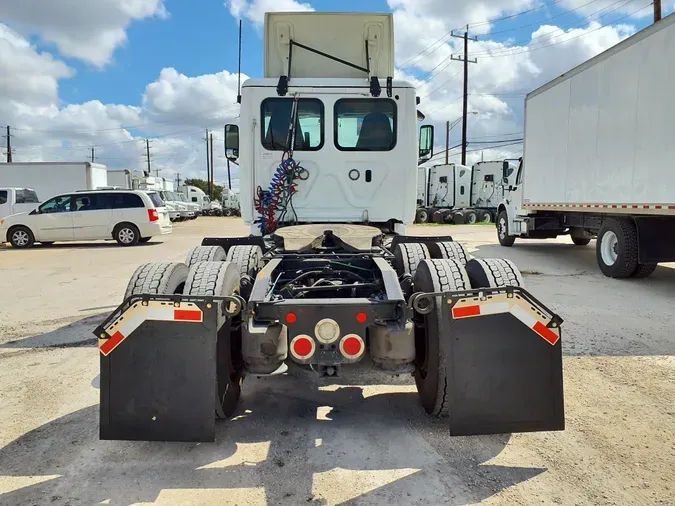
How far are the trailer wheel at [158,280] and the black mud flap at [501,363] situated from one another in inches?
75.2

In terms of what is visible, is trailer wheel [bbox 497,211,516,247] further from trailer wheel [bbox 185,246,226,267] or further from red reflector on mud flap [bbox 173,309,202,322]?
red reflector on mud flap [bbox 173,309,202,322]

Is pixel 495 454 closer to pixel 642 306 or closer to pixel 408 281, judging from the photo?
pixel 408 281

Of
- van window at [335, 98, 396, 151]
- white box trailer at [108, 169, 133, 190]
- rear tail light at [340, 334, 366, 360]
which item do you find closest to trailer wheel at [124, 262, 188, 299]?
rear tail light at [340, 334, 366, 360]

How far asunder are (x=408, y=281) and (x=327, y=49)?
3817mm

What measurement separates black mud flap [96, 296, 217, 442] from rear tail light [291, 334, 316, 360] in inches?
17.8

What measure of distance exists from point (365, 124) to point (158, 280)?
3.51 metres

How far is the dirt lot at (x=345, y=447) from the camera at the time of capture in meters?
2.77

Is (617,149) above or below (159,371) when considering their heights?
above

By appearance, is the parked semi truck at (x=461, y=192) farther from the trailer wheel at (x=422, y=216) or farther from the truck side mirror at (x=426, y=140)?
the truck side mirror at (x=426, y=140)

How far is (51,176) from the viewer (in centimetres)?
2344

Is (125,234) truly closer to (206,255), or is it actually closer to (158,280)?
(206,255)

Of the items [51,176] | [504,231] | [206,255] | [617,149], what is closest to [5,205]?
[51,176]

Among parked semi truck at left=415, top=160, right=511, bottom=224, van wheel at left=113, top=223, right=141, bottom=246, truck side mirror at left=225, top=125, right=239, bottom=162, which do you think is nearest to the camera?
truck side mirror at left=225, top=125, right=239, bottom=162

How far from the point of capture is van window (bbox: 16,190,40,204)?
18.4 metres
